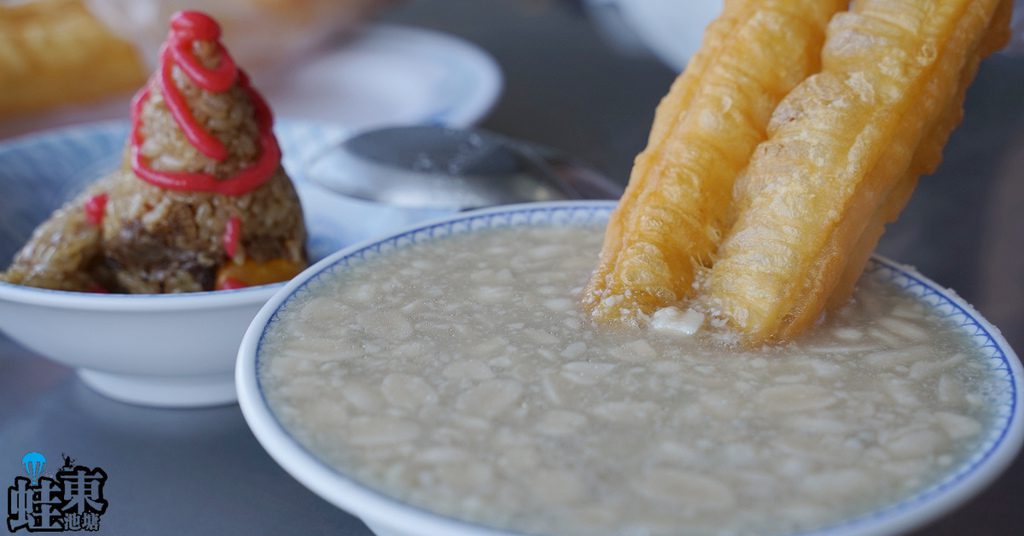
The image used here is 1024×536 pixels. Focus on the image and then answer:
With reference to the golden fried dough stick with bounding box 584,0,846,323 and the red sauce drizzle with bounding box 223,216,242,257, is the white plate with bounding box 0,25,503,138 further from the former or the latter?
the golden fried dough stick with bounding box 584,0,846,323

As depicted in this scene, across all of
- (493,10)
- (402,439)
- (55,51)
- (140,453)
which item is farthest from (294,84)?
(402,439)

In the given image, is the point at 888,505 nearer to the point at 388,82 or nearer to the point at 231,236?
the point at 231,236

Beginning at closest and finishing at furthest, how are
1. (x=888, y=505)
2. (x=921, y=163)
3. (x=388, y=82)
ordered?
(x=888, y=505) < (x=921, y=163) < (x=388, y=82)

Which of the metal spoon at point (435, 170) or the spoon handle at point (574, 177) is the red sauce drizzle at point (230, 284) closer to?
the metal spoon at point (435, 170)

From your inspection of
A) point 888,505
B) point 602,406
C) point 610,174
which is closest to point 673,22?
point 610,174

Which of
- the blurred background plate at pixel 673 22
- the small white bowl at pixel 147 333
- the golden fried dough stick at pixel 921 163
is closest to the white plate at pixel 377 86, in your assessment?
the blurred background plate at pixel 673 22

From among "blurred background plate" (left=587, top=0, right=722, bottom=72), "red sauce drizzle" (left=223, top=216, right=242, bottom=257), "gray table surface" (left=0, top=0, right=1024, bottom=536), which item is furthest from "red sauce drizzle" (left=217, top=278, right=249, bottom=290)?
"blurred background plate" (left=587, top=0, right=722, bottom=72)
